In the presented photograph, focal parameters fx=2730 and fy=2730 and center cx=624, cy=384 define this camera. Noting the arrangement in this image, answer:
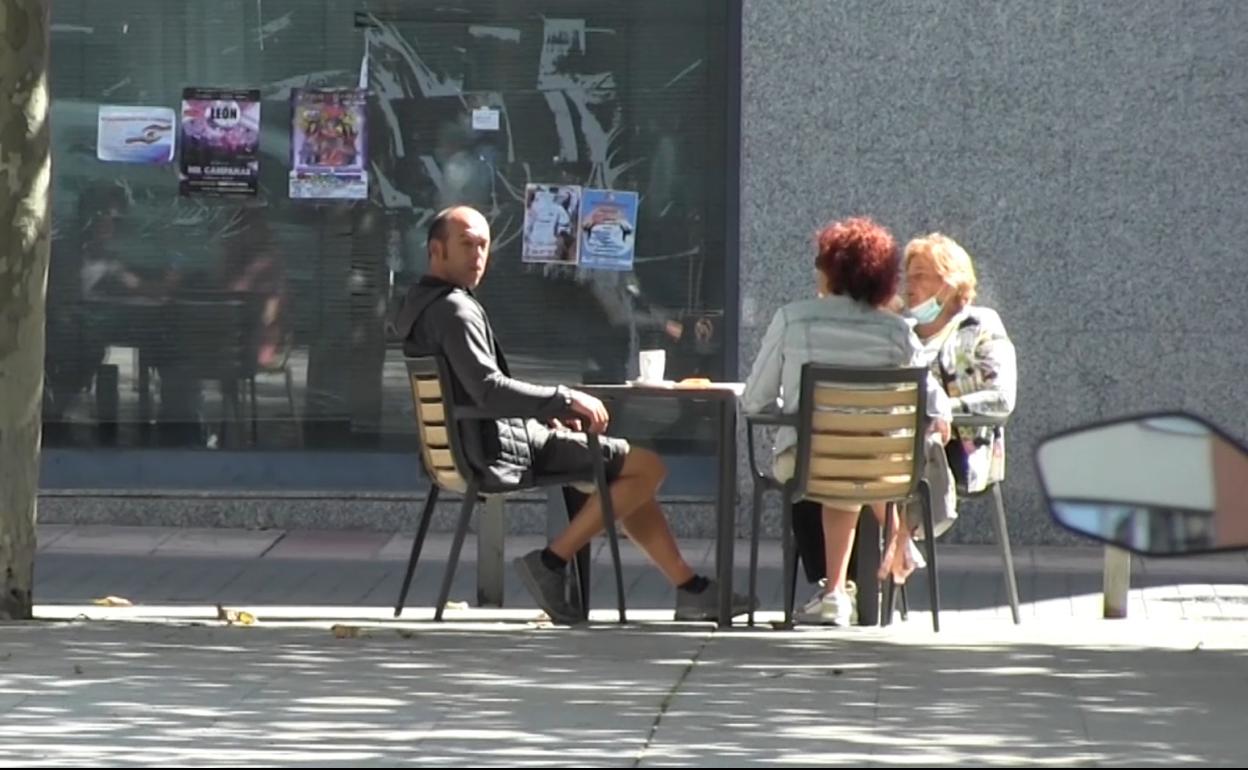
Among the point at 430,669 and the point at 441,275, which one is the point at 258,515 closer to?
the point at 441,275

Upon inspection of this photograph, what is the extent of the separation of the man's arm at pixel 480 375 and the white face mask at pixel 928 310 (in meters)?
1.65

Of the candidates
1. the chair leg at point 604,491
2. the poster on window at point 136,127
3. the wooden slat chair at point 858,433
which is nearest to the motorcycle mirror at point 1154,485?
the wooden slat chair at point 858,433

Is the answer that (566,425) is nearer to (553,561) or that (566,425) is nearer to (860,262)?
(553,561)

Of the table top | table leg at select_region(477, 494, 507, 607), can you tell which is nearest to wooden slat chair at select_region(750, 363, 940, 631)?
the table top

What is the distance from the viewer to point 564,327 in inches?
518

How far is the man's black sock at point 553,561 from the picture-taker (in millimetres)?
9656

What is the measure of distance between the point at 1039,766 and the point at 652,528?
3628 mm

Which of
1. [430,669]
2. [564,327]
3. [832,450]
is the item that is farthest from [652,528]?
[564,327]

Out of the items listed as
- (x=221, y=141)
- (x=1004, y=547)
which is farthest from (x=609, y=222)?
(x=1004, y=547)

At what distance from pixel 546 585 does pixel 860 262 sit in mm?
1583

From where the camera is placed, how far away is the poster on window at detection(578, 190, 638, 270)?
43.0 feet

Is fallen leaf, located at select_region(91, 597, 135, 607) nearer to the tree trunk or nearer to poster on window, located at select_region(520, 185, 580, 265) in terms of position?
the tree trunk

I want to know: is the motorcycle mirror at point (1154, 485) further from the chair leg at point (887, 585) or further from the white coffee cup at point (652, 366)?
A: the chair leg at point (887, 585)

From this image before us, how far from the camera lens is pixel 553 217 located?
13.1 meters
